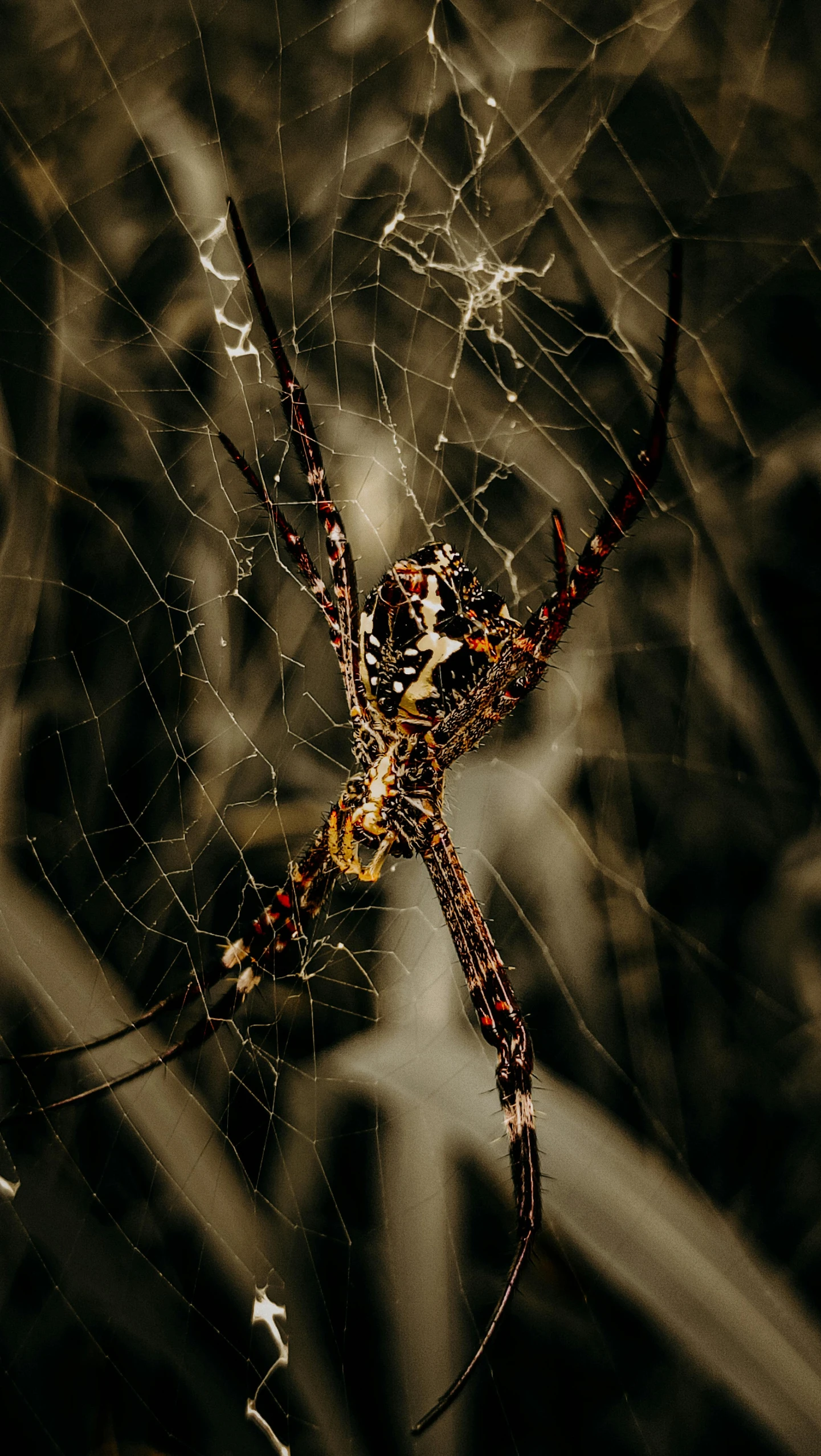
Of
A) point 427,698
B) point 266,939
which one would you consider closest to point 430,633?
point 427,698

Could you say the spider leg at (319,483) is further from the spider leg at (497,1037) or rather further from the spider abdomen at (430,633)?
the spider leg at (497,1037)

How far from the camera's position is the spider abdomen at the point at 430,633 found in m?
0.48

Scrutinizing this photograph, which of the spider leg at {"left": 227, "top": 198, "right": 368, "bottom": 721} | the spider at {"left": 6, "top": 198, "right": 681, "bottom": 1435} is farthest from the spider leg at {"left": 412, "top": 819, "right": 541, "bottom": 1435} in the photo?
the spider leg at {"left": 227, "top": 198, "right": 368, "bottom": 721}

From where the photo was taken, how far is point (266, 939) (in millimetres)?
557

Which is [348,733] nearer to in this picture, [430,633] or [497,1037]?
[430,633]

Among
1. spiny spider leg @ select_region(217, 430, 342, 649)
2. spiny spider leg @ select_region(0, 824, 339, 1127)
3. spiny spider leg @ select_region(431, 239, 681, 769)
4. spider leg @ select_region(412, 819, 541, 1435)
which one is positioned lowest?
spider leg @ select_region(412, 819, 541, 1435)

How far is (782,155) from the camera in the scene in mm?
378

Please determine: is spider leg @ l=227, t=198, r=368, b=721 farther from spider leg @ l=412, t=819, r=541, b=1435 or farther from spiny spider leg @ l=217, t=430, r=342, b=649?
spider leg @ l=412, t=819, r=541, b=1435

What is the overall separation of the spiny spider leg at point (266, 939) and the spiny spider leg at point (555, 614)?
12 centimetres

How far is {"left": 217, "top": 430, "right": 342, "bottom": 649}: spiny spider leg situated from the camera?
537 mm

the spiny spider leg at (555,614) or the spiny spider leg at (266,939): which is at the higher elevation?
the spiny spider leg at (555,614)

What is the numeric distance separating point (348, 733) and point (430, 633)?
10cm

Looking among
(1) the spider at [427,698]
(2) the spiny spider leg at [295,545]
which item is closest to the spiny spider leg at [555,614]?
(1) the spider at [427,698]

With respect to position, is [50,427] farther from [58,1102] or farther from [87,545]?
[58,1102]
